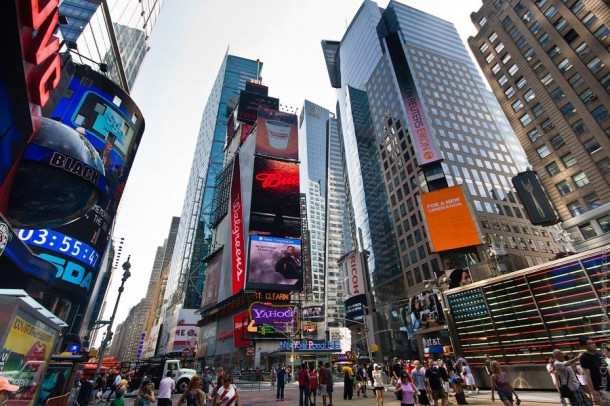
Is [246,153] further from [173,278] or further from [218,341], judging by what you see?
[173,278]

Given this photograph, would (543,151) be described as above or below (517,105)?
below

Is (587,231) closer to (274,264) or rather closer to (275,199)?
(274,264)

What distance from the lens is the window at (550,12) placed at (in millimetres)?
39281

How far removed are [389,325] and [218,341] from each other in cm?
3613

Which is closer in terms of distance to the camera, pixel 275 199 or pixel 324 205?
pixel 275 199

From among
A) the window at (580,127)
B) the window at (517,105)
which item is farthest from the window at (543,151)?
the window at (517,105)

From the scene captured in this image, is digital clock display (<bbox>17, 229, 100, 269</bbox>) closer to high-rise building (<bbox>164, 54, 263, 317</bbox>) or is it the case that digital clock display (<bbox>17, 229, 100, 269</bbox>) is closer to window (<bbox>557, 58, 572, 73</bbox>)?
high-rise building (<bbox>164, 54, 263, 317</bbox>)

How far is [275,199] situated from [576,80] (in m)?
44.7

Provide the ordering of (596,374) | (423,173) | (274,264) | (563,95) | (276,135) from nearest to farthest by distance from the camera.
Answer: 1. (596,374)
2. (563,95)
3. (274,264)
4. (276,135)
5. (423,173)

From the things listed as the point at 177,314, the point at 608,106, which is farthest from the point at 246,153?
the point at 608,106

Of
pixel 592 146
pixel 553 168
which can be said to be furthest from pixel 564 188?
pixel 592 146

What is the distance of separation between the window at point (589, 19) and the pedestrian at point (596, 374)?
45319mm

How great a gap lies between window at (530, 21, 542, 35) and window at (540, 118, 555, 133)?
1275cm

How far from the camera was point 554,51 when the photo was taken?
128ft
